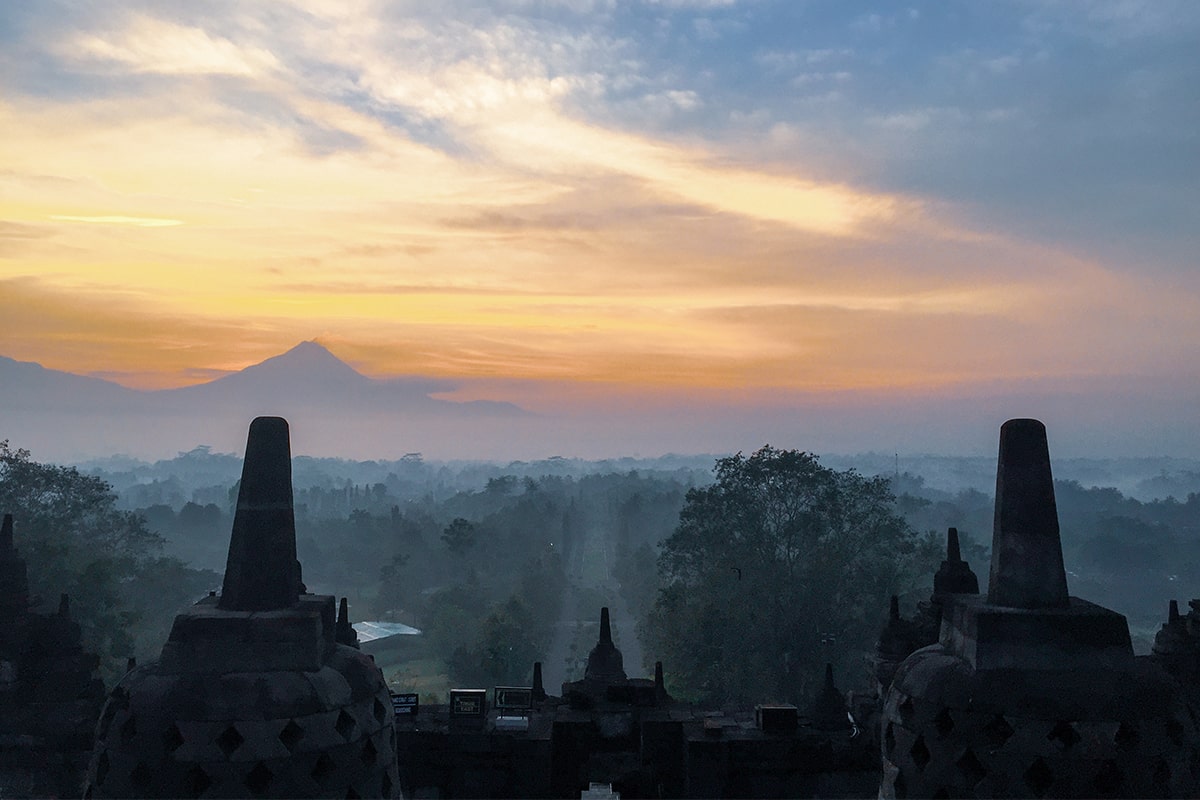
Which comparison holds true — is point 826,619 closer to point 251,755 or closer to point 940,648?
Answer: point 940,648

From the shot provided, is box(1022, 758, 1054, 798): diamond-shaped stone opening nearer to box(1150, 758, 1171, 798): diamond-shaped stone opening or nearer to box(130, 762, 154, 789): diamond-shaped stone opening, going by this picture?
box(1150, 758, 1171, 798): diamond-shaped stone opening

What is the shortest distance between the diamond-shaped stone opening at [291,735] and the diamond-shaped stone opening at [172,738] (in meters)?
0.72

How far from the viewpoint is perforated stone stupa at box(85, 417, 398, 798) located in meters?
5.91

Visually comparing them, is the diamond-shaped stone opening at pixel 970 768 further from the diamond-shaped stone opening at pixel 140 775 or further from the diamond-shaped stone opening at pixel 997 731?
the diamond-shaped stone opening at pixel 140 775

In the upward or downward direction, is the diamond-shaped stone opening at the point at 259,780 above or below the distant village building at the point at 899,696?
below

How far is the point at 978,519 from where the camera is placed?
12462 cm

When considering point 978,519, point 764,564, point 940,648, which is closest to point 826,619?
point 764,564

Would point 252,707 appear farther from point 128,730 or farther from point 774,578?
point 774,578

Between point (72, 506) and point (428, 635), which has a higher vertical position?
point (72, 506)

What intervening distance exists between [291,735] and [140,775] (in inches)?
44.2

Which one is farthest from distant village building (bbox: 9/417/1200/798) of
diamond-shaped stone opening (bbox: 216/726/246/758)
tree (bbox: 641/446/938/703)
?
tree (bbox: 641/446/938/703)

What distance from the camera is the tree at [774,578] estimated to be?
31766 millimetres

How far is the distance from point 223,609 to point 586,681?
684 cm

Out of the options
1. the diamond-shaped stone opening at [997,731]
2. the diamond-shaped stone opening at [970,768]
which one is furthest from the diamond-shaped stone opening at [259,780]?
the diamond-shaped stone opening at [997,731]
